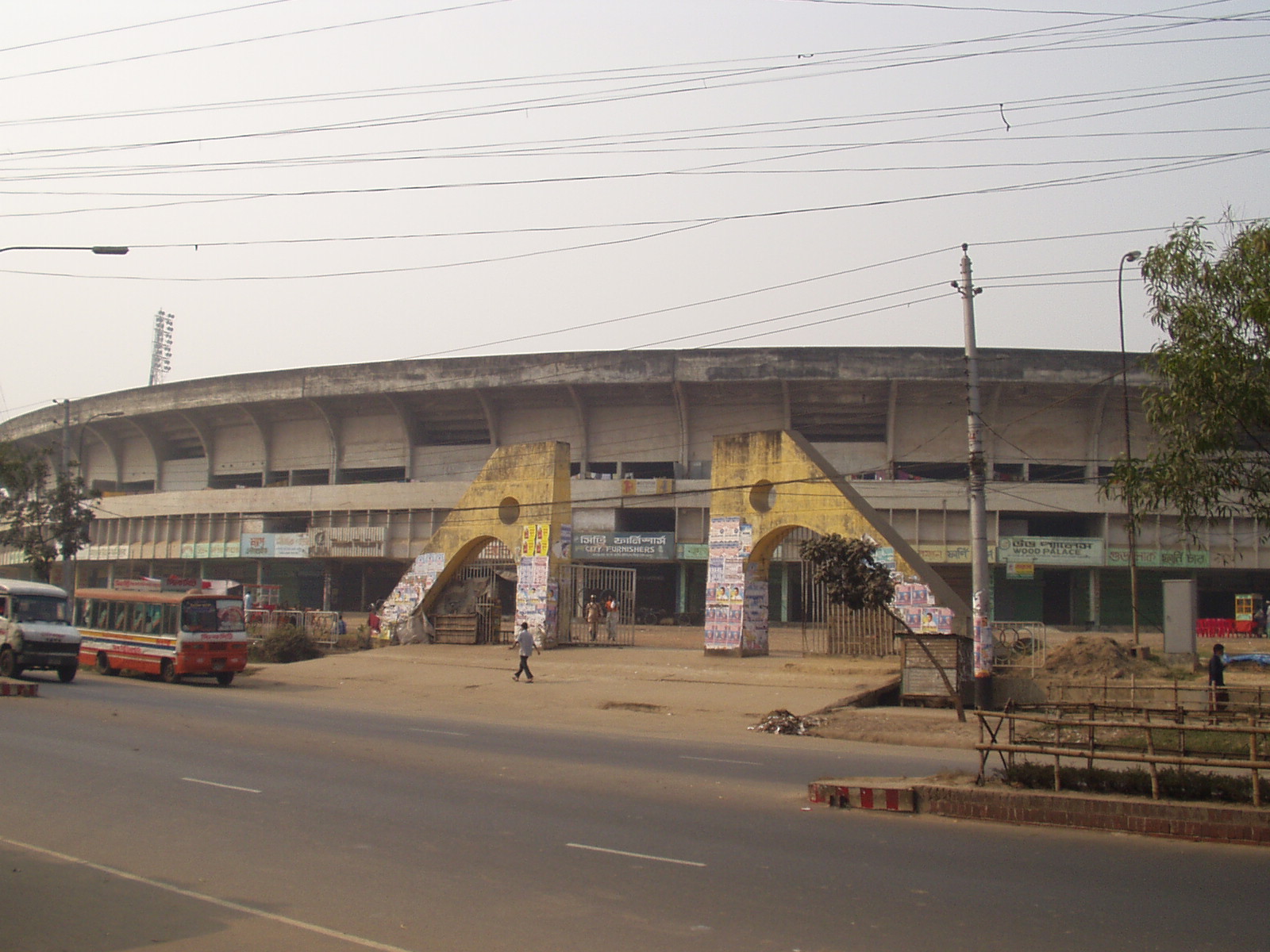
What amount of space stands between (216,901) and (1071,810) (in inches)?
272

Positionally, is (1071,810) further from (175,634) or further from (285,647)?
(285,647)

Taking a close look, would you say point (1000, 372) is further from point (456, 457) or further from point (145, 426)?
point (145, 426)

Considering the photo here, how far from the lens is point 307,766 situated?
12180 mm

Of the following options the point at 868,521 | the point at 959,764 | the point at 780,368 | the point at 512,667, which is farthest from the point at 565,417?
the point at 959,764

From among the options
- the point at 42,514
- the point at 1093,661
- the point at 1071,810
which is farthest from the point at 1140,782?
the point at 42,514

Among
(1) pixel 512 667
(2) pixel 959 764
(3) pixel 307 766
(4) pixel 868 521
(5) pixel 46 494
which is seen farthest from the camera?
(5) pixel 46 494

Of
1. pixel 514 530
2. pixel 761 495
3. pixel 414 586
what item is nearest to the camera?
pixel 761 495

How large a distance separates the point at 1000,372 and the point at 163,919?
42662 millimetres

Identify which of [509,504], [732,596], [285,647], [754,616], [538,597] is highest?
[509,504]

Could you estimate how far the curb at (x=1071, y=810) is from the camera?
8.51 meters

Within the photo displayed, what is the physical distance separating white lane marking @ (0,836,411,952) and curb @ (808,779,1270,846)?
543 centimetres

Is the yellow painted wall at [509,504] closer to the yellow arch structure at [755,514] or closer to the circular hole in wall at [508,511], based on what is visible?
the circular hole in wall at [508,511]

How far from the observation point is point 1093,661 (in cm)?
2433

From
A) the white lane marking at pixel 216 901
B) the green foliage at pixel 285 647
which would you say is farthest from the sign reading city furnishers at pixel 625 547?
the white lane marking at pixel 216 901
